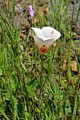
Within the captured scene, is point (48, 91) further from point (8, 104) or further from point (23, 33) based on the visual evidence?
point (23, 33)

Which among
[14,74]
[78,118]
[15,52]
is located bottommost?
[78,118]

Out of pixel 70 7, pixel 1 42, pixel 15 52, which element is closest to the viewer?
pixel 15 52

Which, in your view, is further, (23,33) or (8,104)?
(23,33)

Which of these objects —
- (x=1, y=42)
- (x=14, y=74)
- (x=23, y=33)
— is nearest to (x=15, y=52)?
(x=14, y=74)

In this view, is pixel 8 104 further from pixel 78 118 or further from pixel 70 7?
pixel 70 7

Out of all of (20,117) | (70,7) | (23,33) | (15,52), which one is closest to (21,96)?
(20,117)

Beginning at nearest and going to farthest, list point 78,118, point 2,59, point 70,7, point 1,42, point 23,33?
point 78,118, point 2,59, point 1,42, point 23,33, point 70,7

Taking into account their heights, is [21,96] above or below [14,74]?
below
